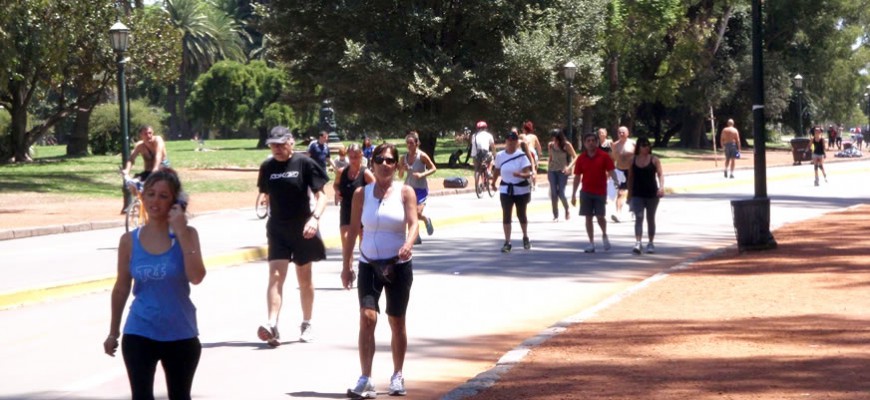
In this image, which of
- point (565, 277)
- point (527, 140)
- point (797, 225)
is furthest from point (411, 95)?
point (565, 277)

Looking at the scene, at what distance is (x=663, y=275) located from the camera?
15.6 metres

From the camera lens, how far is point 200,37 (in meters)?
96.2

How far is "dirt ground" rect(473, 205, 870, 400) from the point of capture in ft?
27.9

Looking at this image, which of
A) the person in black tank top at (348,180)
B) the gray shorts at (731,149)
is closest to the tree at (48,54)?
the gray shorts at (731,149)

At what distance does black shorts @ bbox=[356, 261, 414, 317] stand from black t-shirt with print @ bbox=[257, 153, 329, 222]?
7.94 feet

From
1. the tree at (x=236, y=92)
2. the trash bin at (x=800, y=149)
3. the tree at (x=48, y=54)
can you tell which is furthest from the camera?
the tree at (x=236, y=92)

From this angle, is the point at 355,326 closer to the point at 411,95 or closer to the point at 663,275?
the point at 663,275

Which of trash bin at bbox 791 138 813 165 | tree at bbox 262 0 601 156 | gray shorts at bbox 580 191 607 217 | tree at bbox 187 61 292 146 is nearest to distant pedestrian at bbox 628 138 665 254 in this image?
gray shorts at bbox 580 191 607 217

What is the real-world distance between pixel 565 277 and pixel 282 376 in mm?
7048

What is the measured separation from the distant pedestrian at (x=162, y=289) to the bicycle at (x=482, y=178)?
26.4m

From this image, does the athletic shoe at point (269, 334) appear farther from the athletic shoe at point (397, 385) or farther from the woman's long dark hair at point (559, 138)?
the woman's long dark hair at point (559, 138)

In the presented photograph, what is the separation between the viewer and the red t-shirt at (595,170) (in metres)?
18.7

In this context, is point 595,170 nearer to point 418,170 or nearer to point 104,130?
point 418,170

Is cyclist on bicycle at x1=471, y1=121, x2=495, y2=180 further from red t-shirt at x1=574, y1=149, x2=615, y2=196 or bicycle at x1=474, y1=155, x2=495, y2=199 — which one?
red t-shirt at x1=574, y1=149, x2=615, y2=196
